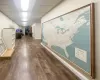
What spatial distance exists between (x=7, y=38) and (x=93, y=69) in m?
6.13

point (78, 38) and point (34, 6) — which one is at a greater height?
point (34, 6)

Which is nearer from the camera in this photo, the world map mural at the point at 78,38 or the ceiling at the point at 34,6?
the world map mural at the point at 78,38

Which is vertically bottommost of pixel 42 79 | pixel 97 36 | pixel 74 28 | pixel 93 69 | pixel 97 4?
pixel 42 79

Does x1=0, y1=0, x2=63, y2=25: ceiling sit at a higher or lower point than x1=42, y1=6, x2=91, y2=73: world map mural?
higher

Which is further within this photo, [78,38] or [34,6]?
[34,6]

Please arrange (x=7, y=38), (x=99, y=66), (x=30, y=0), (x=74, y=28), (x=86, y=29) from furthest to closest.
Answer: (x=7, y=38), (x=30, y=0), (x=74, y=28), (x=86, y=29), (x=99, y=66)

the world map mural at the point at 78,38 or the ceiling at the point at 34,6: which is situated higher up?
the ceiling at the point at 34,6

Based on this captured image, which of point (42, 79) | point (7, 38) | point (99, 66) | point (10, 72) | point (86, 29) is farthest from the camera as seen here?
point (7, 38)

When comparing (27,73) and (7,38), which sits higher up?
(7,38)

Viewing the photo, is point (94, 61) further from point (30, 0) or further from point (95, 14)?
point (30, 0)

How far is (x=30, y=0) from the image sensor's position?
4.66m

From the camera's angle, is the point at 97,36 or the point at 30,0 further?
the point at 30,0

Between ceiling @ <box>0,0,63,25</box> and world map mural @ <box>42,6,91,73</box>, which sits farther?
ceiling @ <box>0,0,63,25</box>

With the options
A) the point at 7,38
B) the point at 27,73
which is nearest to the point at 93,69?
the point at 27,73
